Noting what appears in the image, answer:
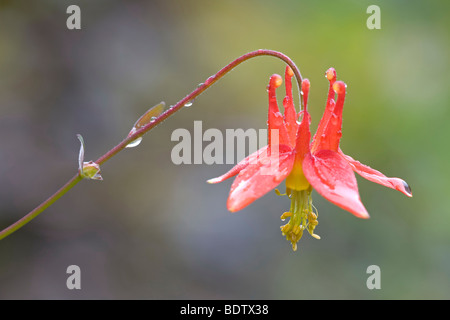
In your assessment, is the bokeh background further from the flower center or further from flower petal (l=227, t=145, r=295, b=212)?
flower petal (l=227, t=145, r=295, b=212)

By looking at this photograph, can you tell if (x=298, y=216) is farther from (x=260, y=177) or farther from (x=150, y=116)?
(x=150, y=116)

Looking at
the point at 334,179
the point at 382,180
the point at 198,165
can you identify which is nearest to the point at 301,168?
the point at 334,179

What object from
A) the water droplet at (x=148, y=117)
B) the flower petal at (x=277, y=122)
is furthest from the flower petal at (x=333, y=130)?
the water droplet at (x=148, y=117)

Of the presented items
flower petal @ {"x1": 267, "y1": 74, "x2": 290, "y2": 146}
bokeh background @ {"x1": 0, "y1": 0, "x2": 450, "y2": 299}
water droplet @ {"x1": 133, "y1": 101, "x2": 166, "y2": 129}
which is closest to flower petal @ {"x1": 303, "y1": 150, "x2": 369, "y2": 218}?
flower petal @ {"x1": 267, "y1": 74, "x2": 290, "y2": 146}

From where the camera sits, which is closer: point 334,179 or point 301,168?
point 334,179

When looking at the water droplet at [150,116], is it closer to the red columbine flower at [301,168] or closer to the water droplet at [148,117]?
the water droplet at [148,117]
